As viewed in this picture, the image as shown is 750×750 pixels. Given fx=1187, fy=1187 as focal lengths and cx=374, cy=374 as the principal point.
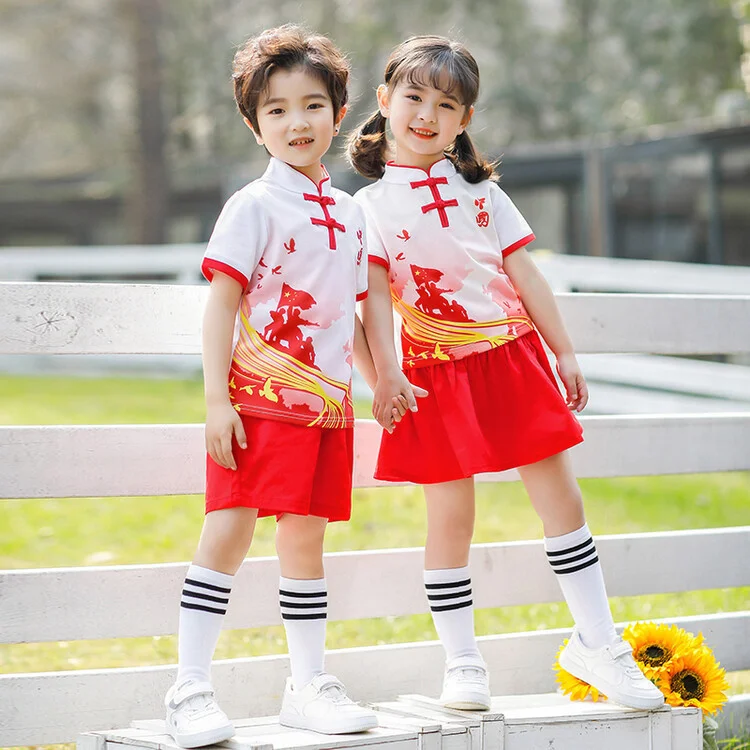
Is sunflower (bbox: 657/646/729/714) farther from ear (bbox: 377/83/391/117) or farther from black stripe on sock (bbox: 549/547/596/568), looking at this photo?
ear (bbox: 377/83/391/117)

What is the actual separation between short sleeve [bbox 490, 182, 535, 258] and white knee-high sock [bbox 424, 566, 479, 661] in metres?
0.77

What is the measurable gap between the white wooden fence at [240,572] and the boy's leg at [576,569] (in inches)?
15.7

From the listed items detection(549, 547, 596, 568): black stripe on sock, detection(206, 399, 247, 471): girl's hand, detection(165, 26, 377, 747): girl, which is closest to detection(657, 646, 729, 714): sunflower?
detection(549, 547, 596, 568): black stripe on sock

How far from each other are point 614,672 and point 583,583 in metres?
0.21

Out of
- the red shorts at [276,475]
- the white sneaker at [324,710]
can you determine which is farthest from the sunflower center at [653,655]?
the red shorts at [276,475]

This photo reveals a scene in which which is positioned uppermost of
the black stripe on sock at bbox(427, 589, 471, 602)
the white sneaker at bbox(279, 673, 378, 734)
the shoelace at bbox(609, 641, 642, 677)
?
the black stripe on sock at bbox(427, 589, 471, 602)

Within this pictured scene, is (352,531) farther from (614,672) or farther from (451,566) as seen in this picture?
(614,672)

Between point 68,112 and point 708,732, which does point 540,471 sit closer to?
point 708,732

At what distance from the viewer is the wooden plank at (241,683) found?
2.69 metres

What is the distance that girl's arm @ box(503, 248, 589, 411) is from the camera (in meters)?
2.80

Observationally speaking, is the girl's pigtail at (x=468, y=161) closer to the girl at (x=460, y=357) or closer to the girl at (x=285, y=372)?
the girl at (x=460, y=357)

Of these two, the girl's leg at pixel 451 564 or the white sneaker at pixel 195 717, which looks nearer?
the white sneaker at pixel 195 717

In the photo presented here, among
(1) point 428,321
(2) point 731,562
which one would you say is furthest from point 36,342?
(2) point 731,562

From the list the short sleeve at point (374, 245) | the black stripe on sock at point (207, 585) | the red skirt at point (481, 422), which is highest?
the short sleeve at point (374, 245)
